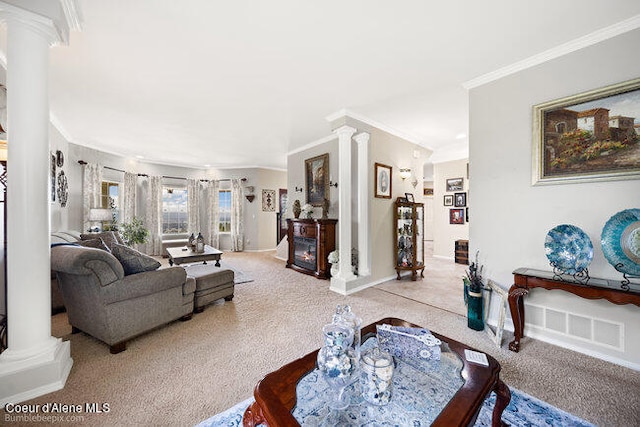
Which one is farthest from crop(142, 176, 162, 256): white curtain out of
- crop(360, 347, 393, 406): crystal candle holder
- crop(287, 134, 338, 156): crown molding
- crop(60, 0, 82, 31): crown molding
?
crop(360, 347, 393, 406): crystal candle holder

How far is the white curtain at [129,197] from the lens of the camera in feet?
20.1

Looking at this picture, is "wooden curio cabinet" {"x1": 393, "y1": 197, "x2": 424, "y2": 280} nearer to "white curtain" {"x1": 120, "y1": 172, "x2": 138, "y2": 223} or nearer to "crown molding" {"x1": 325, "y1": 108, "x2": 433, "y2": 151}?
"crown molding" {"x1": 325, "y1": 108, "x2": 433, "y2": 151}

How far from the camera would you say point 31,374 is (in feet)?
5.07

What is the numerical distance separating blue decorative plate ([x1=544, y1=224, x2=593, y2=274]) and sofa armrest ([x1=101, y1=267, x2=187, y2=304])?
3448mm

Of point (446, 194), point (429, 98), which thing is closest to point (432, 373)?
point (429, 98)

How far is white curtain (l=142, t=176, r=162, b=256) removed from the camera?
6.64 metres

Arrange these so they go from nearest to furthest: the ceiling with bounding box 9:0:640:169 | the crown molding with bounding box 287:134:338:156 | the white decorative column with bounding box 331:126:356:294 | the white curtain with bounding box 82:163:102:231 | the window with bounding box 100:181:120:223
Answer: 1. the ceiling with bounding box 9:0:640:169
2. the white decorative column with bounding box 331:126:356:294
3. the crown molding with bounding box 287:134:338:156
4. the white curtain with bounding box 82:163:102:231
5. the window with bounding box 100:181:120:223

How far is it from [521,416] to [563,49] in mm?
2911

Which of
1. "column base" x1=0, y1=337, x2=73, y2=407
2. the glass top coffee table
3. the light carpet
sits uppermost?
the glass top coffee table

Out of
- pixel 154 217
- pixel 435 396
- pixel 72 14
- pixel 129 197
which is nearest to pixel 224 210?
pixel 154 217

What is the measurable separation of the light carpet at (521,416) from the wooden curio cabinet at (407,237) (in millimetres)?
2769

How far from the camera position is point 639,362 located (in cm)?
184

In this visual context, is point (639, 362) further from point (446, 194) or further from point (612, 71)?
point (446, 194)

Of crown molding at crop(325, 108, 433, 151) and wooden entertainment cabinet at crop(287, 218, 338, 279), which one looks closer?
crown molding at crop(325, 108, 433, 151)
